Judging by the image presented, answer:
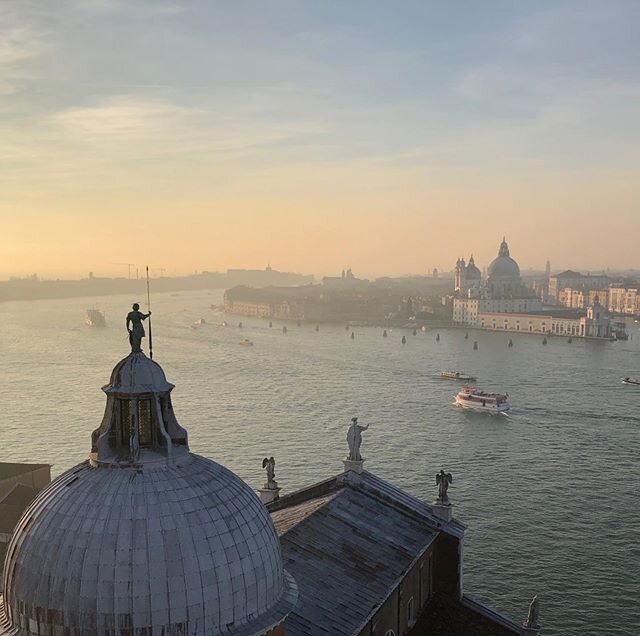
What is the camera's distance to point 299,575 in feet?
43.0

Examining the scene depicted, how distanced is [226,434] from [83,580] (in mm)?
35291

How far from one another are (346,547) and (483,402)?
132ft

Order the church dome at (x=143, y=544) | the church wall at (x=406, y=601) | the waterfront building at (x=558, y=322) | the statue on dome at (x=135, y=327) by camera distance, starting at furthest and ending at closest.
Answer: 1. the waterfront building at (x=558, y=322)
2. the church wall at (x=406, y=601)
3. the statue on dome at (x=135, y=327)
4. the church dome at (x=143, y=544)

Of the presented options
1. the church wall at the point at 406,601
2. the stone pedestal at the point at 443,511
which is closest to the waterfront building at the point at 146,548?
the church wall at the point at 406,601

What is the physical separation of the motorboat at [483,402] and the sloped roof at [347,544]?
36901 mm

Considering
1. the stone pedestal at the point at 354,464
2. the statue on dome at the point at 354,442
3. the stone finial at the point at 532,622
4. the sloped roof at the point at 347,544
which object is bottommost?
the stone finial at the point at 532,622

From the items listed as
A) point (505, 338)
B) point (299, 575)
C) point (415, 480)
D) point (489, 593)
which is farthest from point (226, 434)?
point (505, 338)

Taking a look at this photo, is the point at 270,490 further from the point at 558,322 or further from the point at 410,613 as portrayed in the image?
the point at 558,322

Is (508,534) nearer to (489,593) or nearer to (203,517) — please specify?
(489,593)

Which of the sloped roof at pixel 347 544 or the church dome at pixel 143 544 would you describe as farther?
the sloped roof at pixel 347 544

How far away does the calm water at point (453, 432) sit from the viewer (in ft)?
84.3

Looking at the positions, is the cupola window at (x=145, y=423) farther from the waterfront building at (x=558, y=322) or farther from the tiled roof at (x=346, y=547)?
the waterfront building at (x=558, y=322)

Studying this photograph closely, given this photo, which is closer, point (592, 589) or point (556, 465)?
point (592, 589)

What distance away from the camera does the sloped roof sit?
12.5 metres
